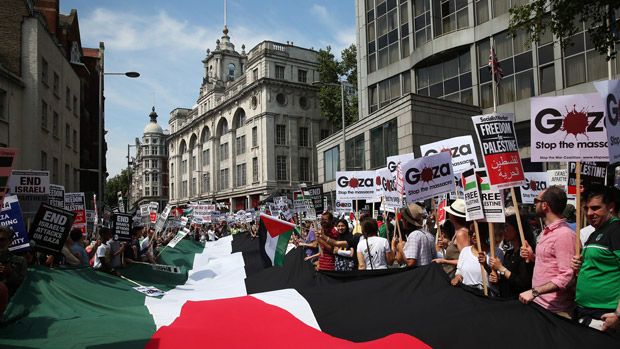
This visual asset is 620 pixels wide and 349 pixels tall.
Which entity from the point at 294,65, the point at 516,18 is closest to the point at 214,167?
the point at 294,65

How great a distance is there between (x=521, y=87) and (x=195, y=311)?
2633 centimetres

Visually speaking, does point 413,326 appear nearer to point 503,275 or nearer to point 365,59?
point 503,275

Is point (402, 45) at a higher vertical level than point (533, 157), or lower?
higher

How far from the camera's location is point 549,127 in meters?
5.53

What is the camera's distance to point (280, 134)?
6612 centimetres

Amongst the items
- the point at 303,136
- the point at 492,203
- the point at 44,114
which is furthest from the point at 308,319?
the point at 303,136

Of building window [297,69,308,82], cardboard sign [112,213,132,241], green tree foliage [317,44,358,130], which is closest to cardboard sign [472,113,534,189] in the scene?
cardboard sign [112,213,132,241]

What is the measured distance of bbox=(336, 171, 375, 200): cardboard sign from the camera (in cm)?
1524

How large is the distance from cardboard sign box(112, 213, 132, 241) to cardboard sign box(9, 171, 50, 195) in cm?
176

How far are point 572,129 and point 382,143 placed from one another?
2725 cm

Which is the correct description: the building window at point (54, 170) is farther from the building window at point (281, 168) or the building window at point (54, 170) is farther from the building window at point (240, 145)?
the building window at point (240, 145)

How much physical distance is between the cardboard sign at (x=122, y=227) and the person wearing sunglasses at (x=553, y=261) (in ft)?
33.9

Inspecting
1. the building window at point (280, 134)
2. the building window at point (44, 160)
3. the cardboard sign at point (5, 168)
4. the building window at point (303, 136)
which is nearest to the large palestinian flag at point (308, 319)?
the cardboard sign at point (5, 168)

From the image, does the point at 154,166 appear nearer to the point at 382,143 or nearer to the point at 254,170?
the point at 254,170
